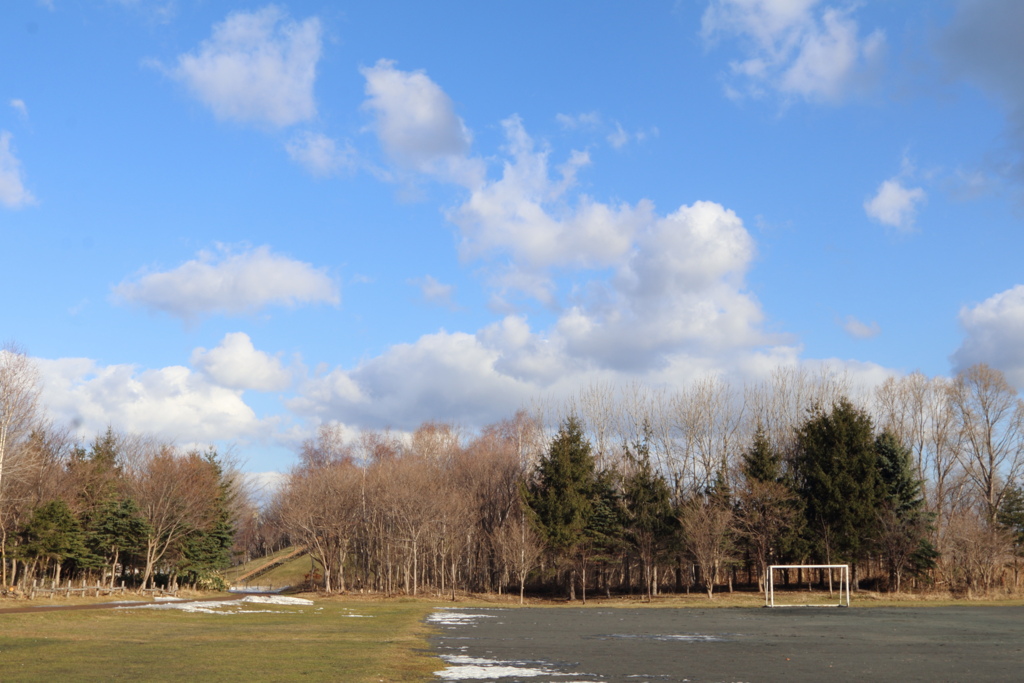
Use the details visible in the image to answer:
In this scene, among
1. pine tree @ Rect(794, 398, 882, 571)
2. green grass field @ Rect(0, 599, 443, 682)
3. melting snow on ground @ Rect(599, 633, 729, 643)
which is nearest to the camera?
green grass field @ Rect(0, 599, 443, 682)

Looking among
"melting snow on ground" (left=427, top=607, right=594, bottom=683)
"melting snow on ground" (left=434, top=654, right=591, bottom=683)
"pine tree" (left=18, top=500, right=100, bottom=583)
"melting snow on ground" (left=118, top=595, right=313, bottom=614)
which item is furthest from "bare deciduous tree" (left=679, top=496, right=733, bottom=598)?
"pine tree" (left=18, top=500, right=100, bottom=583)

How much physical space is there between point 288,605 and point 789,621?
31.1 m

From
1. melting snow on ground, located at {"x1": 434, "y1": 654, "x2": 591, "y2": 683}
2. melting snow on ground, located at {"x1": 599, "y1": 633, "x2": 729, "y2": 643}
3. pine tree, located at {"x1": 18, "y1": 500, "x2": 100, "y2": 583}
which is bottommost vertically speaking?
melting snow on ground, located at {"x1": 599, "y1": 633, "x2": 729, "y2": 643}

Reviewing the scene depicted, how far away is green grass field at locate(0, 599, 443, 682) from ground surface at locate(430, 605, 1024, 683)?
190cm

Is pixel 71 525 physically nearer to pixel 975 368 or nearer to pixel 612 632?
pixel 612 632

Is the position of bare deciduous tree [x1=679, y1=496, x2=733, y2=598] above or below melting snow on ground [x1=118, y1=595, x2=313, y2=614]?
above

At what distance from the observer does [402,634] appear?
32156 millimetres

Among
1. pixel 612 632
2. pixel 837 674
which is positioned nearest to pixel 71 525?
pixel 612 632

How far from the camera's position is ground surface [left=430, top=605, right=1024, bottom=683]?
20.2 meters

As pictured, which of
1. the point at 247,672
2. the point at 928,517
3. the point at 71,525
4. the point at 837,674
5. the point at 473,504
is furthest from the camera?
the point at 473,504

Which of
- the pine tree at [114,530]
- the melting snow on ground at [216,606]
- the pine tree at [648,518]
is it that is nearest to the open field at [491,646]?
the melting snow on ground at [216,606]

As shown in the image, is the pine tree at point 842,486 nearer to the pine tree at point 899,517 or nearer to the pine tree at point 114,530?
the pine tree at point 899,517

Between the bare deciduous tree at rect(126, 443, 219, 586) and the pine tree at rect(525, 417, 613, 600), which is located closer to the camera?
the bare deciduous tree at rect(126, 443, 219, 586)

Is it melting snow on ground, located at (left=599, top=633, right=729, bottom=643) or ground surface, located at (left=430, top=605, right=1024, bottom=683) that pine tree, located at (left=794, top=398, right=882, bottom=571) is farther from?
melting snow on ground, located at (left=599, top=633, right=729, bottom=643)
